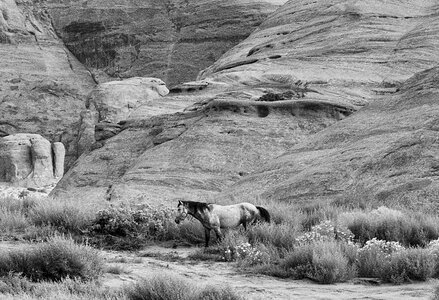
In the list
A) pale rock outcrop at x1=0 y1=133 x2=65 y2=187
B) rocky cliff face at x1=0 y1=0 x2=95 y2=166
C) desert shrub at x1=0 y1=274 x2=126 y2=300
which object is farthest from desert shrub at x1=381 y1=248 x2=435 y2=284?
rocky cliff face at x1=0 y1=0 x2=95 y2=166

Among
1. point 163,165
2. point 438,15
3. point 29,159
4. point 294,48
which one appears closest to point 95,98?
point 29,159

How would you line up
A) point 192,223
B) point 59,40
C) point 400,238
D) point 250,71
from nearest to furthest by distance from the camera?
1. point 400,238
2. point 192,223
3. point 250,71
4. point 59,40

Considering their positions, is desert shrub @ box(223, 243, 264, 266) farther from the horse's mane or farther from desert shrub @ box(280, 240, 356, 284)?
the horse's mane

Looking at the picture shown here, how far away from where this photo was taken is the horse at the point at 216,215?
12.8m

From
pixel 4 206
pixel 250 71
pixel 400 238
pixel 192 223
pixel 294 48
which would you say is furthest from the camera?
pixel 294 48

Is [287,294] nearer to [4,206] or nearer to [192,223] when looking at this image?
[192,223]

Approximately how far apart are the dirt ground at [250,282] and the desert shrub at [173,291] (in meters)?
0.61

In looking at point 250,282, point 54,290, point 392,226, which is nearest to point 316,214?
point 392,226

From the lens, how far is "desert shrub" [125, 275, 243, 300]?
327 inches

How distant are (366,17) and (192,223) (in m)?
30.2

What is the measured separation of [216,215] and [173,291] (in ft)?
15.5

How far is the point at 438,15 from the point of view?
4088 centimetres

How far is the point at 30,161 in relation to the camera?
5525 centimetres

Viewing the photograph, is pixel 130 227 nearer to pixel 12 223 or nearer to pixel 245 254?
pixel 12 223
